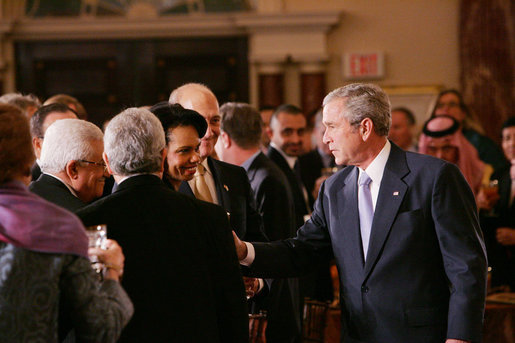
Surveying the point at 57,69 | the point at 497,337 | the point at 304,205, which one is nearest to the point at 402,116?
the point at 304,205

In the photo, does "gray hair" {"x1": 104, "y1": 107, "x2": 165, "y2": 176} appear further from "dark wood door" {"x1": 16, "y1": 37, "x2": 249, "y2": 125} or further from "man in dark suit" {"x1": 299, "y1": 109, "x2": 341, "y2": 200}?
"dark wood door" {"x1": 16, "y1": 37, "x2": 249, "y2": 125}

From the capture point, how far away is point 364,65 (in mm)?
9266

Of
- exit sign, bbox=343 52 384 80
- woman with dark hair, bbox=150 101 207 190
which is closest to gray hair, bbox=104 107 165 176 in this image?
woman with dark hair, bbox=150 101 207 190

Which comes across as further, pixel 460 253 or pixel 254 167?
pixel 254 167

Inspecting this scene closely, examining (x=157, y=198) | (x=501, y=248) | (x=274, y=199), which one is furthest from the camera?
(x=501, y=248)

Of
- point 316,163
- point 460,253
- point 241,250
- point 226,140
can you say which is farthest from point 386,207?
point 316,163

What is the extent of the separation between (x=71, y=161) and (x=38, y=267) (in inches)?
43.9

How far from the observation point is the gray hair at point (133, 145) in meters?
2.42

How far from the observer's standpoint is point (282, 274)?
328cm

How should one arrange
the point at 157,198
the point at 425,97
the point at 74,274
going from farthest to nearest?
the point at 425,97 < the point at 157,198 < the point at 74,274

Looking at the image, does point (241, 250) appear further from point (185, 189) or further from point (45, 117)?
point (45, 117)

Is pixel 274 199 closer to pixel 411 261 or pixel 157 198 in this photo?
pixel 411 261

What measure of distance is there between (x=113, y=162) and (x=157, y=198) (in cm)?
18

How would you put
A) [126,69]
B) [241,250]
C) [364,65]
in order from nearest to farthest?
[241,250] → [364,65] → [126,69]
